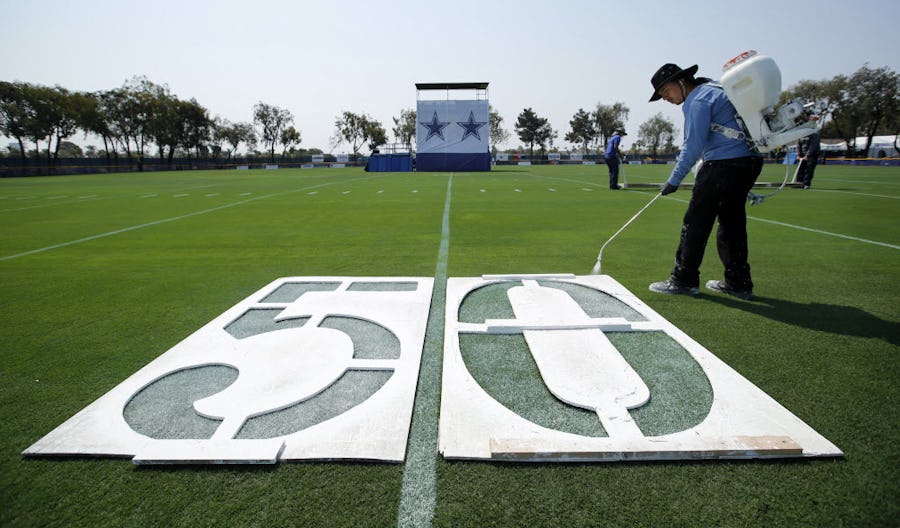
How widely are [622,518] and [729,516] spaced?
372mm

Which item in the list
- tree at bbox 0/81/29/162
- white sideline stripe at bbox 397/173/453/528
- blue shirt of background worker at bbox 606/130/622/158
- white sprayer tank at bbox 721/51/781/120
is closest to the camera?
white sideline stripe at bbox 397/173/453/528

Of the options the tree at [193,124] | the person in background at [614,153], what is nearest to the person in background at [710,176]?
the person in background at [614,153]

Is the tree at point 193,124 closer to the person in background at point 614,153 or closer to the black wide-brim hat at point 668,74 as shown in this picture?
the person in background at point 614,153

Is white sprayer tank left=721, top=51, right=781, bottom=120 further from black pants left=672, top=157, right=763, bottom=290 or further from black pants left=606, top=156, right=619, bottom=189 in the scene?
black pants left=606, top=156, right=619, bottom=189

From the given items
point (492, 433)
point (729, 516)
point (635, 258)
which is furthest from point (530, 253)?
point (729, 516)

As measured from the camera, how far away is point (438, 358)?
9.14ft

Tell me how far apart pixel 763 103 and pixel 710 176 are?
67 centimetres

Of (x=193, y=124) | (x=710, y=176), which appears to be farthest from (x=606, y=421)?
(x=193, y=124)

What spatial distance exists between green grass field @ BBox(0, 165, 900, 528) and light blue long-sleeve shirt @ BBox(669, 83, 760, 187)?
4.12 feet

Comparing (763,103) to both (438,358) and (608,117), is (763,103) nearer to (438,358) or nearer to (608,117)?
(438,358)

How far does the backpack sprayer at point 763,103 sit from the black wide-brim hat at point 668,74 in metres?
0.45

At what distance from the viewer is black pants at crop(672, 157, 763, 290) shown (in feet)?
12.4

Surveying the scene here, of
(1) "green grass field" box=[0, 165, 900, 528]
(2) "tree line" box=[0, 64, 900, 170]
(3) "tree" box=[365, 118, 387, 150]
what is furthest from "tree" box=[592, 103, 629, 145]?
(1) "green grass field" box=[0, 165, 900, 528]

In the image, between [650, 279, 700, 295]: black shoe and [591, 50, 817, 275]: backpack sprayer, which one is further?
[650, 279, 700, 295]: black shoe
